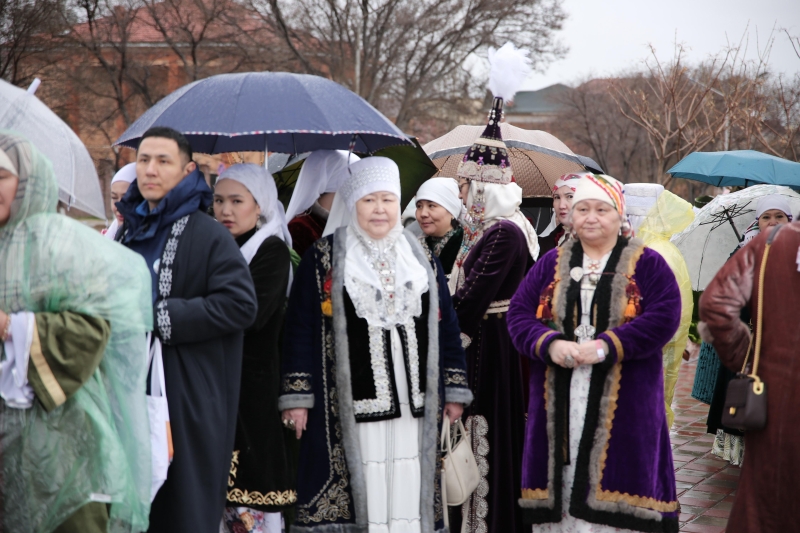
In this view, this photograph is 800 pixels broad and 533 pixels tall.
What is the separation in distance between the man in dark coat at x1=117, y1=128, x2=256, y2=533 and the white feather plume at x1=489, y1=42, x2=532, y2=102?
2.06 meters

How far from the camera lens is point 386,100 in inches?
991

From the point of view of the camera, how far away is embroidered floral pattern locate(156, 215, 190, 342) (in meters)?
3.30

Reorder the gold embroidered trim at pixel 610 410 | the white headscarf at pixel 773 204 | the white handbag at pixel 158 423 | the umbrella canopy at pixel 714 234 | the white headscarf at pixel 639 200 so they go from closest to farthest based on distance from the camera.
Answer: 1. the white handbag at pixel 158 423
2. the gold embroidered trim at pixel 610 410
3. the white headscarf at pixel 639 200
4. the white headscarf at pixel 773 204
5. the umbrella canopy at pixel 714 234

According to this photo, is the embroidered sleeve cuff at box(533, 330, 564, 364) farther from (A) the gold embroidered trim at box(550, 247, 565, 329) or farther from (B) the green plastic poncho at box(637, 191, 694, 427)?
(B) the green plastic poncho at box(637, 191, 694, 427)

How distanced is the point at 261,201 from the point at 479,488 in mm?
1851

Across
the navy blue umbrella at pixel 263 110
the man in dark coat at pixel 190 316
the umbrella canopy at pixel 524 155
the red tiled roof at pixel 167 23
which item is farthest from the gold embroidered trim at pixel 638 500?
the red tiled roof at pixel 167 23

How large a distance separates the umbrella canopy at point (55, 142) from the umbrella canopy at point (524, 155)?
3924mm

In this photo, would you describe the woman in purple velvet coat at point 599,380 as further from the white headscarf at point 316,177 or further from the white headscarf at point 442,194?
the white headscarf at point 316,177

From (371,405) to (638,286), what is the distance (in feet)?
4.20

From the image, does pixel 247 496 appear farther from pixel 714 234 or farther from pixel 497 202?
pixel 714 234

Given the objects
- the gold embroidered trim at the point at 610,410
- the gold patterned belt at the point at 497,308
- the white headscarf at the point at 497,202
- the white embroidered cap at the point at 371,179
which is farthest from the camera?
the white headscarf at the point at 497,202

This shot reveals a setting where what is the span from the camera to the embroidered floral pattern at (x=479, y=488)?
453 cm

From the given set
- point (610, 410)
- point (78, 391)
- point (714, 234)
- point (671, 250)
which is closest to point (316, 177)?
point (610, 410)

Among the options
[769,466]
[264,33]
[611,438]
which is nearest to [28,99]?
[611,438]
